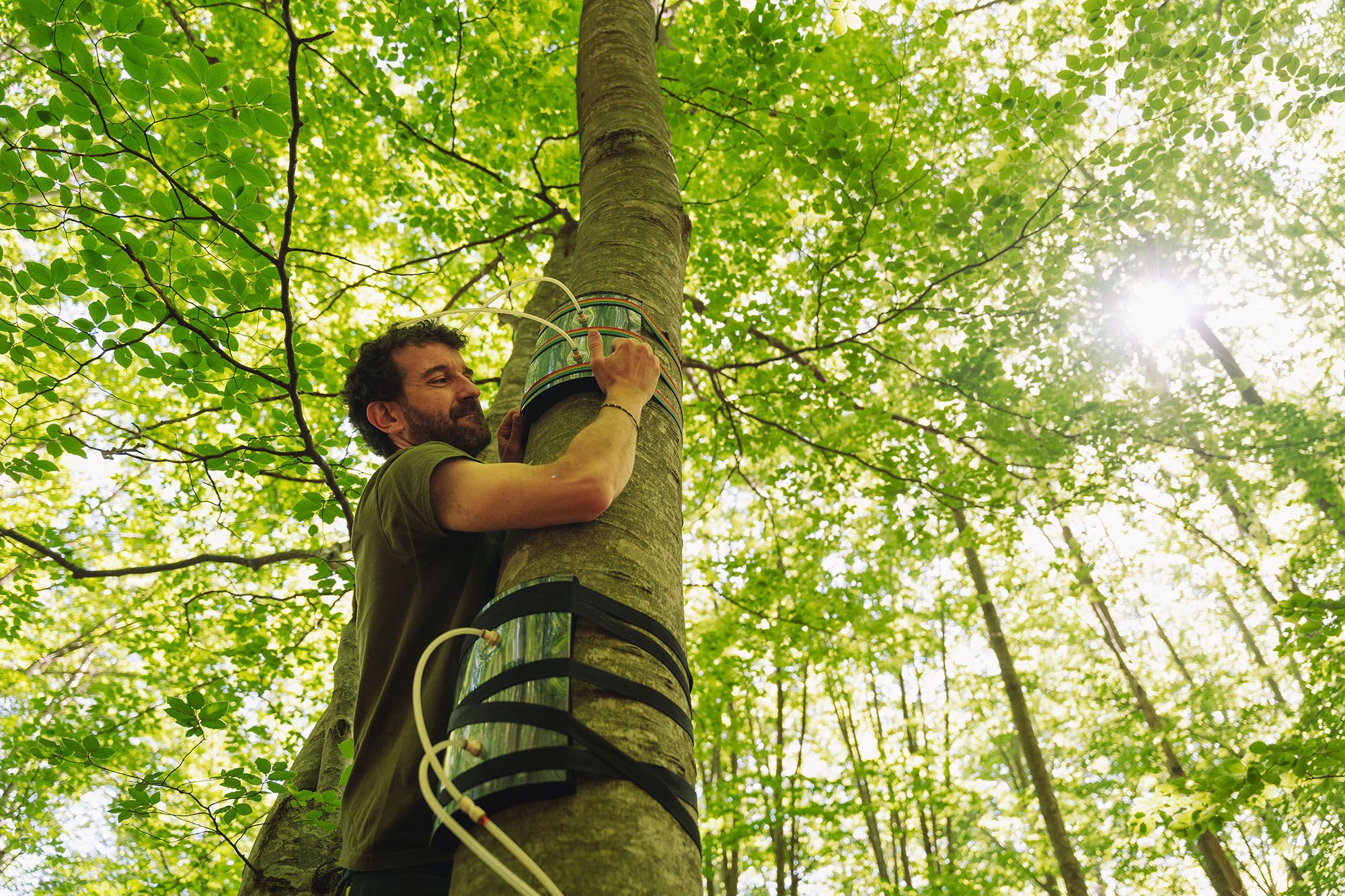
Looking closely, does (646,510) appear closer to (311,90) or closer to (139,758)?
(311,90)

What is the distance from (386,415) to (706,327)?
4.38m

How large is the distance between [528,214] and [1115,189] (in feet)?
14.2

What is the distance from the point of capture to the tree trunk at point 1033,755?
28.4 feet

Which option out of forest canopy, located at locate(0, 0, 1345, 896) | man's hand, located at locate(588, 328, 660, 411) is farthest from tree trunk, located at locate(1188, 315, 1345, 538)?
man's hand, located at locate(588, 328, 660, 411)

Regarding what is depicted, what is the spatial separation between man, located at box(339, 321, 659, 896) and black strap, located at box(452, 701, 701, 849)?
375 millimetres

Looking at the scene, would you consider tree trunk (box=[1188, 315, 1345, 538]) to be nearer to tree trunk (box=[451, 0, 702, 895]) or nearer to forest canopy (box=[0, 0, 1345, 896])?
forest canopy (box=[0, 0, 1345, 896])

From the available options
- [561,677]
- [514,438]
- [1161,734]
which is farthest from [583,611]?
[1161,734]

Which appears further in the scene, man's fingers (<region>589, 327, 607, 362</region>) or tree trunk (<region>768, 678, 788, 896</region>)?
Answer: tree trunk (<region>768, 678, 788, 896</region>)

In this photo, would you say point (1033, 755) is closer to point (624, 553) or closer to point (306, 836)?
point (306, 836)

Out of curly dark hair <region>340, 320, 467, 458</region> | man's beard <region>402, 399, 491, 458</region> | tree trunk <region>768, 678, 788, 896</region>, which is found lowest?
man's beard <region>402, 399, 491, 458</region>

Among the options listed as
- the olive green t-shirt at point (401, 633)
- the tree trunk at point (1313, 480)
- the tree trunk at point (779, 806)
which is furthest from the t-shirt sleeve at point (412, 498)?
the tree trunk at point (1313, 480)

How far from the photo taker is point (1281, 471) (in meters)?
7.23

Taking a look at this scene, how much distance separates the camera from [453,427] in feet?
6.67

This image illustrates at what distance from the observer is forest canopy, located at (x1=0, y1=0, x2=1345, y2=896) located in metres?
2.99
